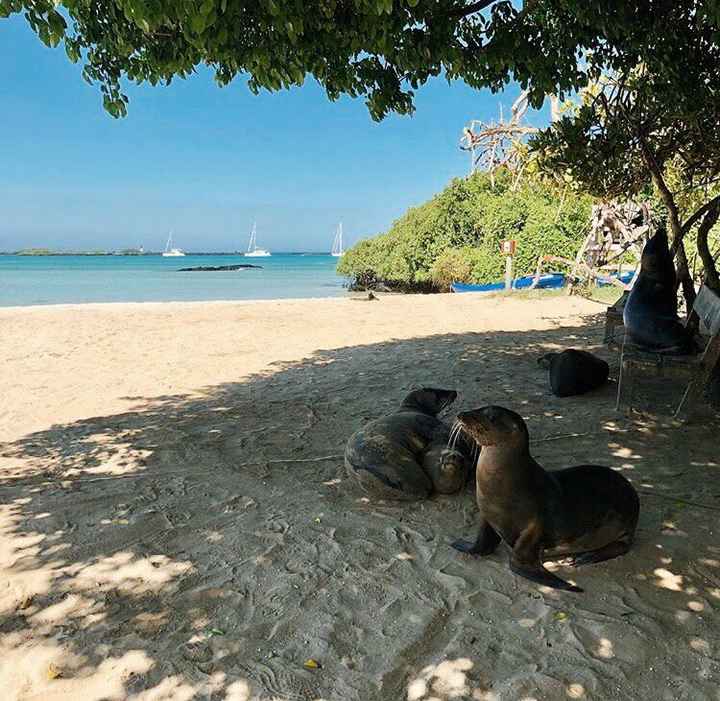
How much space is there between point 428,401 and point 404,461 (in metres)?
1.12

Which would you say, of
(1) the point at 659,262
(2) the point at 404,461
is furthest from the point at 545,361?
(2) the point at 404,461

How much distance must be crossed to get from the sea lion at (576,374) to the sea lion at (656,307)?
2.51 feet

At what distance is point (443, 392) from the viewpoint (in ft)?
17.8

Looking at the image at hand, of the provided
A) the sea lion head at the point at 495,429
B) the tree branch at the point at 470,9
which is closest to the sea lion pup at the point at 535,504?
the sea lion head at the point at 495,429

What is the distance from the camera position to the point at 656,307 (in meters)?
6.01

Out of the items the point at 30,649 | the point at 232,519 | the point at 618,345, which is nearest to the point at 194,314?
the point at 618,345

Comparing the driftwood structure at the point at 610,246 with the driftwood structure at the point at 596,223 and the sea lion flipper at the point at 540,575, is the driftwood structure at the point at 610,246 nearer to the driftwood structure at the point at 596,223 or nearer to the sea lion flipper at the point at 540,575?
the driftwood structure at the point at 596,223

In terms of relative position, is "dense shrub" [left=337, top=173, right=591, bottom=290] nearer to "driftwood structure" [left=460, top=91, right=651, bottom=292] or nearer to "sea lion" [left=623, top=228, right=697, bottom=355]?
"driftwood structure" [left=460, top=91, right=651, bottom=292]

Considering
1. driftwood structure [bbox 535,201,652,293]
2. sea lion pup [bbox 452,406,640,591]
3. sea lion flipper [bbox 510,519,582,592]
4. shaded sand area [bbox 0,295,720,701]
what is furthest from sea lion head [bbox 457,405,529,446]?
driftwood structure [bbox 535,201,652,293]

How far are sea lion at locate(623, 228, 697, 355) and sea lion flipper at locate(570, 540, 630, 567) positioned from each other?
2.96 meters

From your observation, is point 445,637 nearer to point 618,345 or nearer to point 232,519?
point 232,519

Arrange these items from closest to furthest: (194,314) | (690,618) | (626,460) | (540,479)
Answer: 1. (690,618)
2. (540,479)
3. (626,460)
4. (194,314)

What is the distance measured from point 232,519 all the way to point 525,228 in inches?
996

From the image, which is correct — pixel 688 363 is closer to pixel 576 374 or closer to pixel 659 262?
pixel 659 262
